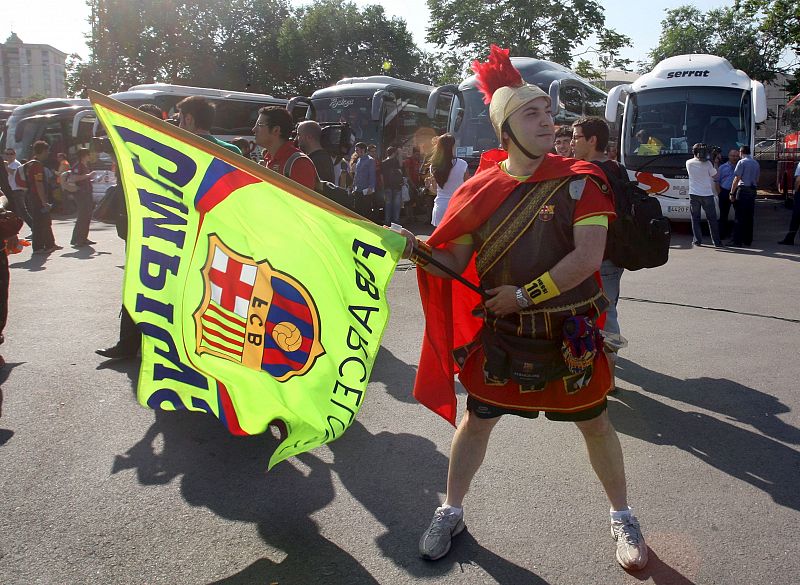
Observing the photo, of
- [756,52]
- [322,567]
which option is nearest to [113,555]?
[322,567]

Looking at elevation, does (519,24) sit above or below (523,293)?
above

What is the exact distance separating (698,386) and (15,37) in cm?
13728

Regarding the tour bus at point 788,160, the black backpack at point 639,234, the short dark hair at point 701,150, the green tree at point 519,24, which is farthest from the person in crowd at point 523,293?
the green tree at point 519,24

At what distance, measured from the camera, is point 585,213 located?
9.11ft

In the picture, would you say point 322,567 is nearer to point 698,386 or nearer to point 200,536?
point 200,536

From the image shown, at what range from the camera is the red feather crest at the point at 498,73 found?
3.01 metres

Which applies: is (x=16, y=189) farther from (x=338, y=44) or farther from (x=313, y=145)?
(x=338, y=44)

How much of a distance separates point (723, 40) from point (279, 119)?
50292mm

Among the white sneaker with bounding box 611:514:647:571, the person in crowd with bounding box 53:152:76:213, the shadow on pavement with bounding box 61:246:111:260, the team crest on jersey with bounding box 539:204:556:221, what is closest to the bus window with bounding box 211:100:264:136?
the person in crowd with bounding box 53:152:76:213

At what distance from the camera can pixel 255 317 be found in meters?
3.10

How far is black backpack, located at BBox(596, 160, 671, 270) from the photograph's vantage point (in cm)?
363

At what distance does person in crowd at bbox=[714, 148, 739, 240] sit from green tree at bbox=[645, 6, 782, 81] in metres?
29.7

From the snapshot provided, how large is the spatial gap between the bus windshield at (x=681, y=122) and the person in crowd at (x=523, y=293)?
1286cm

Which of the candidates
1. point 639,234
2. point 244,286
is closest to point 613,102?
point 639,234
